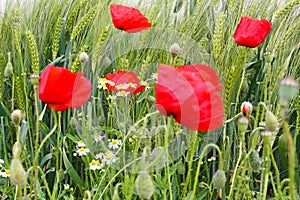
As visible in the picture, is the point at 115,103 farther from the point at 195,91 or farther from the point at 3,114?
the point at 195,91

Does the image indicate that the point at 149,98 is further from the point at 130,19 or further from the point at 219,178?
the point at 219,178

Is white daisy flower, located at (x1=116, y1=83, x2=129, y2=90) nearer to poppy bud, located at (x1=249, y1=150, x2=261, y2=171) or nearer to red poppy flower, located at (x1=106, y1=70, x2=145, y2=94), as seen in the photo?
red poppy flower, located at (x1=106, y1=70, x2=145, y2=94)

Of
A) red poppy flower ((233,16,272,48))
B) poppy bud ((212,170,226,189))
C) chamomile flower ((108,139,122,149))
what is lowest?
chamomile flower ((108,139,122,149))

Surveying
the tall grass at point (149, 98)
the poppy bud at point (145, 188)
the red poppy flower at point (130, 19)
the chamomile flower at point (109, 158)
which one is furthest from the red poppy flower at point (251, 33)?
the poppy bud at point (145, 188)

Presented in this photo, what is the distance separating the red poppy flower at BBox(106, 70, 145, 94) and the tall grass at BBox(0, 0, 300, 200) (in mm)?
19

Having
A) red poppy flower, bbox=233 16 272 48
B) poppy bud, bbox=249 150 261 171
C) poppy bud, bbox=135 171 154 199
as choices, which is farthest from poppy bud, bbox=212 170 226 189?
red poppy flower, bbox=233 16 272 48

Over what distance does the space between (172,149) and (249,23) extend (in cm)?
23

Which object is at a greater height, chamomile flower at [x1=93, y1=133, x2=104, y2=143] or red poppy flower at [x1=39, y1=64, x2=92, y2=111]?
red poppy flower at [x1=39, y1=64, x2=92, y2=111]

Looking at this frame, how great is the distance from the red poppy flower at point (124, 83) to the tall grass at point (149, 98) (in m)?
0.02

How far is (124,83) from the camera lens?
39.2 inches

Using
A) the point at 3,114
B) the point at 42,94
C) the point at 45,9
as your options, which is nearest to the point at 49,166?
the point at 3,114

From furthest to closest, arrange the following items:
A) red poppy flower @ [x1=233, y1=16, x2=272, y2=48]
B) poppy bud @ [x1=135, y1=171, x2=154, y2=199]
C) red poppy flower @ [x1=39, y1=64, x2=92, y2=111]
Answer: red poppy flower @ [x1=233, y1=16, x2=272, y2=48], red poppy flower @ [x1=39, y1=64, x2=92, y2=111], poppy bud @ [x1=135, y1=171, x2=154, y2=199]

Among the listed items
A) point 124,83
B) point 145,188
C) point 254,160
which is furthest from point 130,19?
point 145,188

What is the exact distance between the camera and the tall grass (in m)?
0.97
